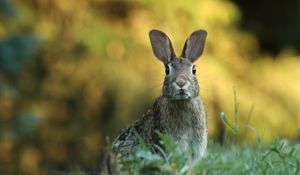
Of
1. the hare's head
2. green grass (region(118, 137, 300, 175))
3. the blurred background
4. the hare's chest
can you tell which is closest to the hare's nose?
the hare's head

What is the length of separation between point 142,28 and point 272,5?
2.91 metres

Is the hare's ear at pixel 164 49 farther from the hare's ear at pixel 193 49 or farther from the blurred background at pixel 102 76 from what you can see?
the blurred background at pixel 102 76

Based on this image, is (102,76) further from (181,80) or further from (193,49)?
(181,80)

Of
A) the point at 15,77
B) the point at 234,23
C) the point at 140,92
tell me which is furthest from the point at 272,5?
the point at 15,77

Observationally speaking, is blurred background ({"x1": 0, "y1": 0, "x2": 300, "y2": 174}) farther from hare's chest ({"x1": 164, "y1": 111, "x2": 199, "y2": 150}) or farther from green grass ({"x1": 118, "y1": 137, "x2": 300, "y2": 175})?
green grass ({"x1": 118, "y1": 137, "x2": 300, "y2": 175})

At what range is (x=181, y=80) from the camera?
4.44 m

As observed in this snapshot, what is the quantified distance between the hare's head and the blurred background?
6.97 m

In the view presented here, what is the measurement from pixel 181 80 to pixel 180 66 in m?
0.16

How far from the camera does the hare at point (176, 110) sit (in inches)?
176

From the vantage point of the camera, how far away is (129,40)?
488 inches

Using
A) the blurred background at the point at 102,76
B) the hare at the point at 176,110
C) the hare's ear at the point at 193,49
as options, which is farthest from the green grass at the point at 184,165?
the blurred background at the point at 102,76

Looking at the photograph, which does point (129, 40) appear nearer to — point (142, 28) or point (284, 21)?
point (142, 28)

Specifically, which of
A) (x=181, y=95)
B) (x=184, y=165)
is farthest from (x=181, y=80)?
(x=184, y=165)

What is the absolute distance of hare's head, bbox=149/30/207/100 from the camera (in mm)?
4457
